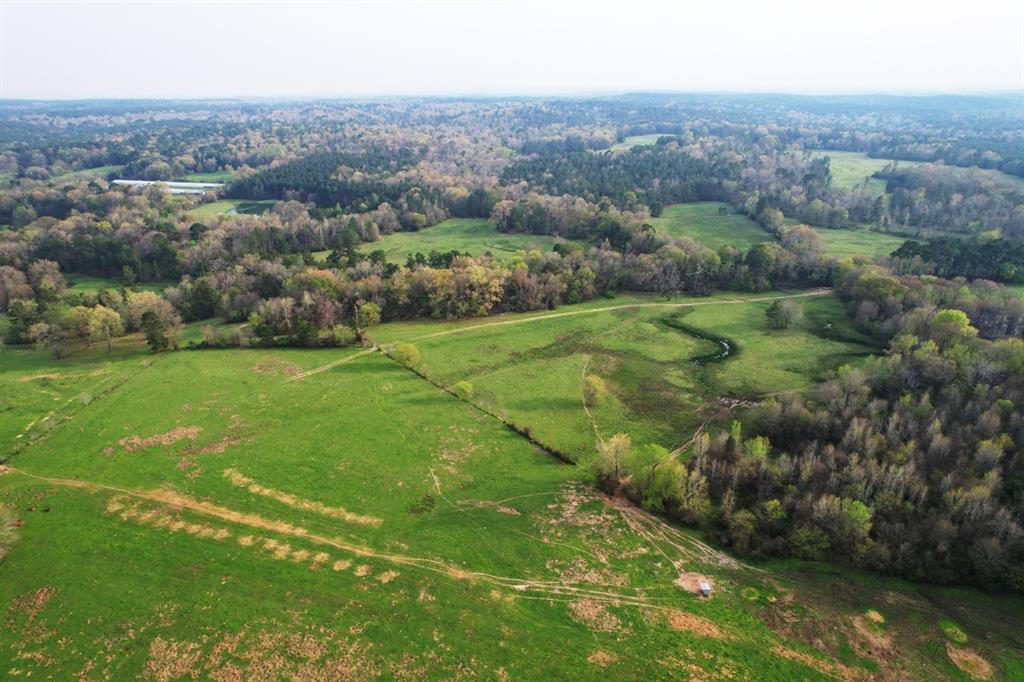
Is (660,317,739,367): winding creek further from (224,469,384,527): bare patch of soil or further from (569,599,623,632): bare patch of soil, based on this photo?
(224,469,384,527): bare patch of soil

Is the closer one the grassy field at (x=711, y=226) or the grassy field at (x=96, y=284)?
the grassy field at (x=96, y=284)

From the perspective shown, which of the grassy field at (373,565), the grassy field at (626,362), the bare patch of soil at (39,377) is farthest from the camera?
the bare patch of soil at (39,377)

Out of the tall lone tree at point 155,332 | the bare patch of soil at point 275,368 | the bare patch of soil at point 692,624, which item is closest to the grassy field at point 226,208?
the tall lone tree at point 155,332

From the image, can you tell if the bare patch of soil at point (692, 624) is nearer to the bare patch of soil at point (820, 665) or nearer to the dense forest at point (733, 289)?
the bare patch of soil at point (820, 665)

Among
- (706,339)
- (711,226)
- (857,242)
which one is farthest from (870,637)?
(711,226)

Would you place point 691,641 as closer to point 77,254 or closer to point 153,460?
point 153,460
